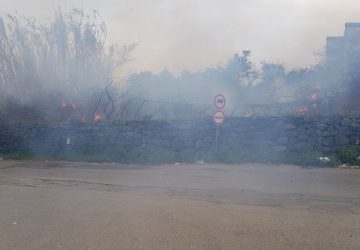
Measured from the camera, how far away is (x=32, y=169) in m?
12.3

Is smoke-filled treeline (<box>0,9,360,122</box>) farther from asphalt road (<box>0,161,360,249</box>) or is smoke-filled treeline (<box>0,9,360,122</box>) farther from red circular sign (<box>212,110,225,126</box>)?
asphalt road (<box>0,161,360,249</box>)

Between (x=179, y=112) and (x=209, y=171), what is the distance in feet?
21.6

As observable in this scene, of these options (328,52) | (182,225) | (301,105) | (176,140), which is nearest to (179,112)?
(176,140)

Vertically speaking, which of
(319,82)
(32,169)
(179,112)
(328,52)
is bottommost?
(32,169)

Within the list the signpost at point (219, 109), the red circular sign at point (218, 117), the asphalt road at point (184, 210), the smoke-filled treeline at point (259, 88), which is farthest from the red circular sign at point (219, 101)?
the asphalt road at point (184, 210)

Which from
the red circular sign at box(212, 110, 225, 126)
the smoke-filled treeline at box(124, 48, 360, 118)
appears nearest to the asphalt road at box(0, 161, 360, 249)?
the red circular sign at box(212, 110, 225, 126)

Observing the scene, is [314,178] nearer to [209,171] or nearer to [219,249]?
[209,171]

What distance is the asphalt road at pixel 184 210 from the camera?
5.04m

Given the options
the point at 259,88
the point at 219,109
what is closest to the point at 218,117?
the point at 219,109

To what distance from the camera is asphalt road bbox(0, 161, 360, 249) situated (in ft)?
16.5

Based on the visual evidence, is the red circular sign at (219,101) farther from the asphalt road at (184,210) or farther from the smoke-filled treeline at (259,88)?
the asphalt road at (184,210)

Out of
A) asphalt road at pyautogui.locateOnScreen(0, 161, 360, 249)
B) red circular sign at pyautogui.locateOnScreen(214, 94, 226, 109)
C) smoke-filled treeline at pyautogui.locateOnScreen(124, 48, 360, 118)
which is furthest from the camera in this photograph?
smoke-filled treeline at pyautogui.locateOnScreen(124, 48, 360, 118)

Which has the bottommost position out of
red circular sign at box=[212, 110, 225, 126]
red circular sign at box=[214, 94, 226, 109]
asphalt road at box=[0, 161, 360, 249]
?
asphalt road at box=[0, 161, 360, 249]

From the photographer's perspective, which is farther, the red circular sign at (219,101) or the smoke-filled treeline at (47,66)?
the smoke-filled treeline at (47,66)
